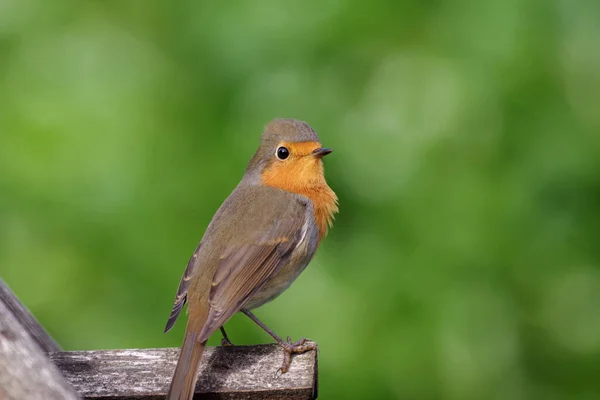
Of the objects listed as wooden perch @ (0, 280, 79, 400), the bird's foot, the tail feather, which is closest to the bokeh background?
the bird's foot

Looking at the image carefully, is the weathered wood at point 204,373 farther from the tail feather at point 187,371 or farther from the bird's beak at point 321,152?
the bird's beak at point 321,152

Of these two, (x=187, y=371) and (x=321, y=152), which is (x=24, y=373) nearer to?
(x=187, y=371)

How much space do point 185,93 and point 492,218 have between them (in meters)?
1.45

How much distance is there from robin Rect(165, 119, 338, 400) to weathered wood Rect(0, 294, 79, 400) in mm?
983

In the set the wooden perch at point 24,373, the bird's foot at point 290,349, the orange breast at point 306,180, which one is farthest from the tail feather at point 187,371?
the orange breast at point 306,180

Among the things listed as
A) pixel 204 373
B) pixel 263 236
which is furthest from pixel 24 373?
pixel 263 236

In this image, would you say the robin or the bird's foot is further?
the robin

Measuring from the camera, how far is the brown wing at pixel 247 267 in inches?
147

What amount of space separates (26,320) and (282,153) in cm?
132

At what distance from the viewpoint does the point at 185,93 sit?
4.81 meters

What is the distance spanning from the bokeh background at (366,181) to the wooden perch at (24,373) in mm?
2041

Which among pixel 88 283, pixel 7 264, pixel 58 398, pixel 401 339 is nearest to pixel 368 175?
pixel 401 339

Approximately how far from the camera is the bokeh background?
4.47m

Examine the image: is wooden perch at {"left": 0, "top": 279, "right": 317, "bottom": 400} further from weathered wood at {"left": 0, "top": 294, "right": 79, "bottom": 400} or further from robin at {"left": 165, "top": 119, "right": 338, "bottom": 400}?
weathered wood at {"left": 0, "top": 294, "right": 79, "bottom": 400}
